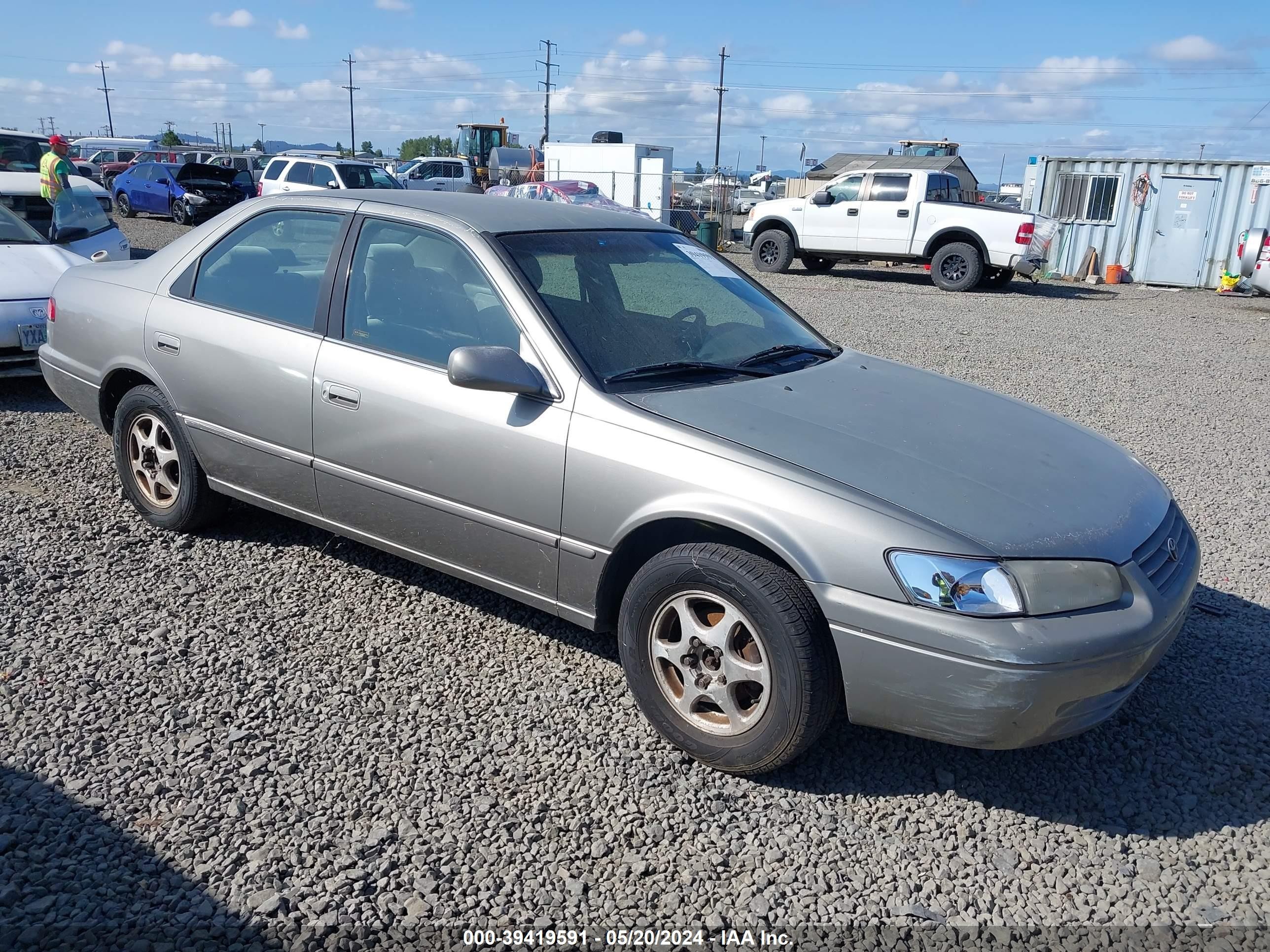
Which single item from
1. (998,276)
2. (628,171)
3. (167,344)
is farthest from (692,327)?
(628,171)

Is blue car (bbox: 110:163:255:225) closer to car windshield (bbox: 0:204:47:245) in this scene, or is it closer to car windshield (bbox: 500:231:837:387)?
car windshield (bbox: 0:204:47:245)

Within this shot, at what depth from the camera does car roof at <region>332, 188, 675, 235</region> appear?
3.75 meters

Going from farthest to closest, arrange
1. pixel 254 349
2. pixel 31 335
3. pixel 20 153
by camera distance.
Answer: pixel 20 153 → pixel 31 335 → pixel 254 349

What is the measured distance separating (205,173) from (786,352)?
23.6m

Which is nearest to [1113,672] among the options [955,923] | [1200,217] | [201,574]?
[955,923]

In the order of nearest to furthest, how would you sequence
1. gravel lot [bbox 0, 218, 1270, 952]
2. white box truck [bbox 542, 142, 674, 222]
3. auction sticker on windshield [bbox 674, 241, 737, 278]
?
1. gravel lot [bbox 0, 218, 1270, 952]
2. auction sticker on windshield [bbox 674, 241, 737, 278]
3. white box truck [bbox 542, 142, 674, 222]

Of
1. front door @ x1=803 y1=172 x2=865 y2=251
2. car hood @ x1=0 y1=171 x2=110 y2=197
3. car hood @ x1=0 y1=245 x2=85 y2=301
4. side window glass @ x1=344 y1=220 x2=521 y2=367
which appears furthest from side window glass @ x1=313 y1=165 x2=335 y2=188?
side window glass @ x1=344 y1=220 x2=521 y2=367

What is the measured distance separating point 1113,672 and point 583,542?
158 centimetres

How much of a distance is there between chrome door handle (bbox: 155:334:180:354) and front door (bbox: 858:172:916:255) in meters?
15.6

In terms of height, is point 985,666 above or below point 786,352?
below

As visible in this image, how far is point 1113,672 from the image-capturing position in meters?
2.70

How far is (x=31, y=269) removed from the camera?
7.02 meters

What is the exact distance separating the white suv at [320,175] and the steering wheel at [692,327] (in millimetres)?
16747

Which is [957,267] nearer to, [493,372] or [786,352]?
[786,352]
